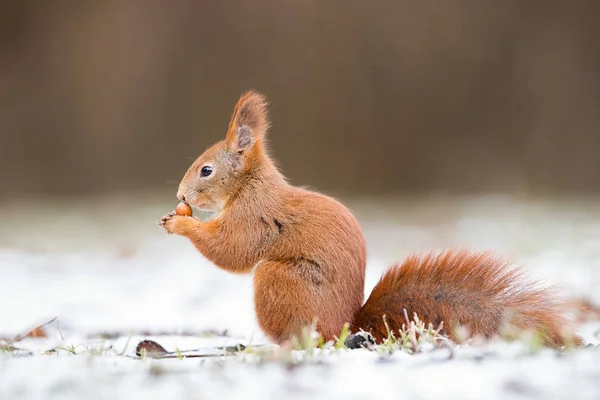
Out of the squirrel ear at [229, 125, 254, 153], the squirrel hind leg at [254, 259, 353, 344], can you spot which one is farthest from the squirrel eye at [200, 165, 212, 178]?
the squirrel hind leg at [254, 259, 353, 344]

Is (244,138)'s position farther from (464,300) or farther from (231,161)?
(464,300)

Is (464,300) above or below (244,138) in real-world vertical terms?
below

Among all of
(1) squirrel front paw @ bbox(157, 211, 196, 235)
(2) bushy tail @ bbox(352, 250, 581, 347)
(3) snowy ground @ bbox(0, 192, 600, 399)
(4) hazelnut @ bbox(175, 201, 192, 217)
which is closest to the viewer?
(3) snowy ground @ bbox(0, 192, 600, 399)

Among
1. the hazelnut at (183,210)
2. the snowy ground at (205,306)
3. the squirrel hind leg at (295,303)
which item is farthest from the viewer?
the hazelnut at (183,210)

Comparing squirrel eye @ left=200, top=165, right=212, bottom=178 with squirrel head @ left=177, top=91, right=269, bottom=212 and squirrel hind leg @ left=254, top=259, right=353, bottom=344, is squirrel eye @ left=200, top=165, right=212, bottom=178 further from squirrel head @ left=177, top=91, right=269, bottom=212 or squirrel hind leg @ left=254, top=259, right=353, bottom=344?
squirrel hind leg @ left=254, top=259, right=353, bottom=344

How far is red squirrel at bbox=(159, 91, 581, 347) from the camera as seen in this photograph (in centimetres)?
175

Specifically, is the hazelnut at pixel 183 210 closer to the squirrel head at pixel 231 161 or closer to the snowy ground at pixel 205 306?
the squirrel head at pixel 231 161

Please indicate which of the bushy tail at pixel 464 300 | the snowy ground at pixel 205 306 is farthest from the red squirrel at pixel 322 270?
the snowy ground at pixel 205 306

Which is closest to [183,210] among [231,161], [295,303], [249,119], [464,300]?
[231,161]

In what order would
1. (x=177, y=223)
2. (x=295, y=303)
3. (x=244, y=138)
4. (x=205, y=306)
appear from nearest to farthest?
(x=295, y=303), (x=177, y=223), (x=244, y=138), (x=205, y=306)

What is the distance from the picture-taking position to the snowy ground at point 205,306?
1.27 m

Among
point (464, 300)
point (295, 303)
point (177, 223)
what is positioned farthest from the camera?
point (177, 223)

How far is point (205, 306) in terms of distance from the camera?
3.08m

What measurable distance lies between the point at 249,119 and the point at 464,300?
2.84ft
